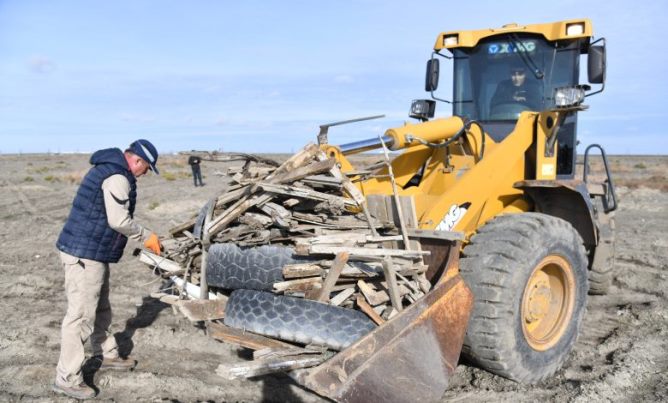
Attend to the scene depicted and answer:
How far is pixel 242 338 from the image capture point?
3.97m

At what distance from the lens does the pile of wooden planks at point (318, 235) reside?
388 cm

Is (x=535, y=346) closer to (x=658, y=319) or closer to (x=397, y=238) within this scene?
(x=397, y=238)

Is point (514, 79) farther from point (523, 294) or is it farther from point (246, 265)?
point (246, 265)

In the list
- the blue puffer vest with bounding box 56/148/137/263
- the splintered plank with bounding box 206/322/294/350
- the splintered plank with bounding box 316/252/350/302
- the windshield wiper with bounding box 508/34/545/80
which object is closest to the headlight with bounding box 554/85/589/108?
the windshield wiper with bounding box 508/34/545/80

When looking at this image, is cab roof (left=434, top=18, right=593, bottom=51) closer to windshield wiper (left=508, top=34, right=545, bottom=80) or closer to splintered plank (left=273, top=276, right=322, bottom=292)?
windshield wiper (left=508, top=34, right=545, bottom=80)

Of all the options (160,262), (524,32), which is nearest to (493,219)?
(524,32)

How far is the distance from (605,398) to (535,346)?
0.59m

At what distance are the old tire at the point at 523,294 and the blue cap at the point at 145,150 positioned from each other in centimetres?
268

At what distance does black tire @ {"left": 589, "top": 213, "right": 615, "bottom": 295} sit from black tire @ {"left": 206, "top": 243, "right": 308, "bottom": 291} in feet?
12.6

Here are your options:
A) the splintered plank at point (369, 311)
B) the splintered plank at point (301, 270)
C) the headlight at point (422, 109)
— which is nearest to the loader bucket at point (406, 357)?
the splintered plank at point (369, 311)

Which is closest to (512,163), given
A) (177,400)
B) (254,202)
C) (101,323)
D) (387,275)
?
(387,275)

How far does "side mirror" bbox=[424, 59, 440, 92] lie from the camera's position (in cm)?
641

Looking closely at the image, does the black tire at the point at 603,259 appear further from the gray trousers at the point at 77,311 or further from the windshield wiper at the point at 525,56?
the gray trousers at the point at 77,311

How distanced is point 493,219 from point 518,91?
6.57ft
